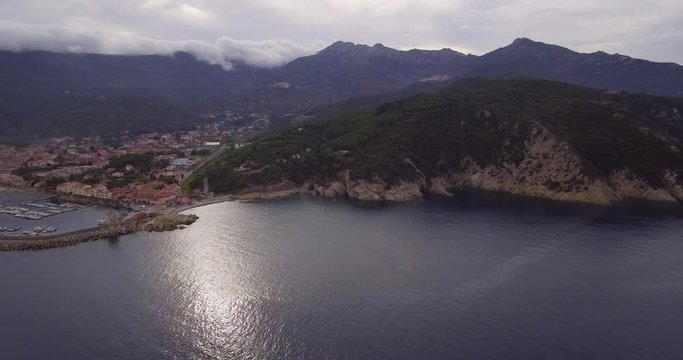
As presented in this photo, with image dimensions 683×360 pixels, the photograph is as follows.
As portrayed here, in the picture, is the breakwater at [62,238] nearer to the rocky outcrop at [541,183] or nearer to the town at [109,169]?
the town at [109,169]

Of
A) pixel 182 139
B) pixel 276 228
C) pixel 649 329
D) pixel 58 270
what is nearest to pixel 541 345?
pixel 649 329

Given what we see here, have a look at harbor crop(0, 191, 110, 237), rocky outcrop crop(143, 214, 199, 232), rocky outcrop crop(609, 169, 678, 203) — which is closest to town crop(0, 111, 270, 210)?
harbor crop(0, 191, 110, 237)

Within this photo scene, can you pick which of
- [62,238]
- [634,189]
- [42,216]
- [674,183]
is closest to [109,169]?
[42,216]

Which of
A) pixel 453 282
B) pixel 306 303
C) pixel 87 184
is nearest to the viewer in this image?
pixel 306 303

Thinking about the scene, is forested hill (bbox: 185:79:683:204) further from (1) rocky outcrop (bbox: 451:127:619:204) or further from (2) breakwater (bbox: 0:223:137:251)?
(2) breakwater (bbox: 0:223:137:251)

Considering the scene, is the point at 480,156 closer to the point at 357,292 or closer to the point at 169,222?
the point at 169,222

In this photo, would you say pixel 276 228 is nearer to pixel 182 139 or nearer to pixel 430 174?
pixel 430 174

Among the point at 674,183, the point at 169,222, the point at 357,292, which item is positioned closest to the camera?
the point at 357,292
